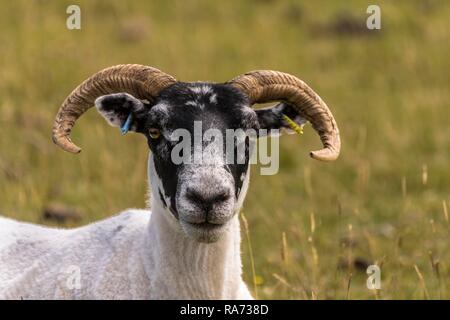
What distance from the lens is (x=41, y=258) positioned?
24.9 feet

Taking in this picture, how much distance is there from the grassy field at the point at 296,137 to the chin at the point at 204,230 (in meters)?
1.11

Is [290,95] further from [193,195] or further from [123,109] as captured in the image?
[193,195]

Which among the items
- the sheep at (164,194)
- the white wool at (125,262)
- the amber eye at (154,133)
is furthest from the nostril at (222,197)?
the amber eye at (154,133)

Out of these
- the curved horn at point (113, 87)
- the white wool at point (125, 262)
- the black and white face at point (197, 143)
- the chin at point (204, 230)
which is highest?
the curved horn at point (113, 87)

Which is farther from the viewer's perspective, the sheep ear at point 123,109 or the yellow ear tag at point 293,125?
the yellow ear tag at point 293,125

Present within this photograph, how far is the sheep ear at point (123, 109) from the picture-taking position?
698 cm

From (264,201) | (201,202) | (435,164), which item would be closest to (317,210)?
(264,201)

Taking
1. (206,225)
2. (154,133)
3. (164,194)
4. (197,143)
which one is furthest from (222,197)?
(154,133)

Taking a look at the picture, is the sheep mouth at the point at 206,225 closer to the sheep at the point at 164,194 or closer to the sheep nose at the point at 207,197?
the sheep at the point at 164,194

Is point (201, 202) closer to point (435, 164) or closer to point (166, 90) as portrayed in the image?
point (166, 90)

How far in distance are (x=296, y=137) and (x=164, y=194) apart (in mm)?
8554

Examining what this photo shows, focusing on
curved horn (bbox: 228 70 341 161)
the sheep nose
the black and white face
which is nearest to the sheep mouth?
the black and white face
